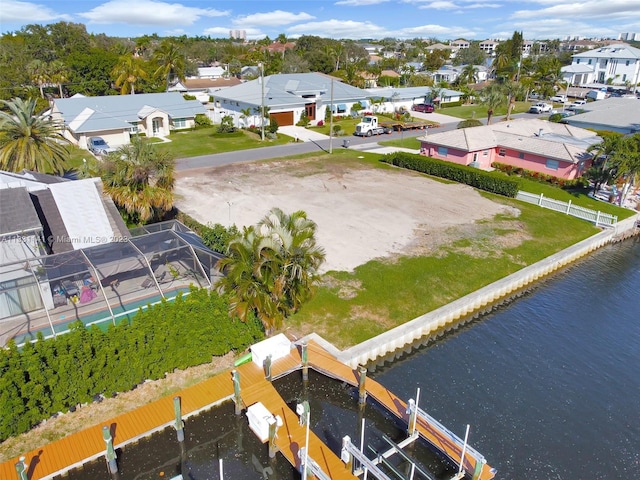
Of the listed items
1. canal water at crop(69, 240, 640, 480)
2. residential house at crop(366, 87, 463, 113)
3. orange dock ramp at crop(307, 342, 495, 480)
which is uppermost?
residential house at crop(366, 87, 463, 113)

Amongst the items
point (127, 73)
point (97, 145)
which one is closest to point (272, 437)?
point (97, 145)

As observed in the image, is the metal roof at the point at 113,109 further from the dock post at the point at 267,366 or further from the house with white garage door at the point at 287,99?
the dock post at the point at 267,366

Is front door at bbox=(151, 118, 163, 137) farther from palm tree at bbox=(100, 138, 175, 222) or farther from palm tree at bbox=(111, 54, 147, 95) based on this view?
Result: palm tree at bbox=(100, 138, 175, 222)

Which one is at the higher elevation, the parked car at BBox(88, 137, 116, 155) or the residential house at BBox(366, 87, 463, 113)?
the residential house at BBox(366, 87, 463, 113)

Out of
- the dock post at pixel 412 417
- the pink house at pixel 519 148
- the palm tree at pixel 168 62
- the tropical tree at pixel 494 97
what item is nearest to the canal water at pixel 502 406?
the dock post at pixel 412 417

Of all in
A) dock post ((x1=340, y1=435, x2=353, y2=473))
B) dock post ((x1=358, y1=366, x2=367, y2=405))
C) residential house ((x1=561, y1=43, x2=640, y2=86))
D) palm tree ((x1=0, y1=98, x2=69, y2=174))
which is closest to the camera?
dock post ((x1=340, y1=435, x2=353, y2=473))

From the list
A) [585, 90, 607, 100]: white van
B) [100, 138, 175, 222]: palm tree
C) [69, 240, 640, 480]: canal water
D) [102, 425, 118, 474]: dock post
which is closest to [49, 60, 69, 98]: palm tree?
[100, 138, 175, 222]: palm tree

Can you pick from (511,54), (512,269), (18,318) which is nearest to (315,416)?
(18,318)
